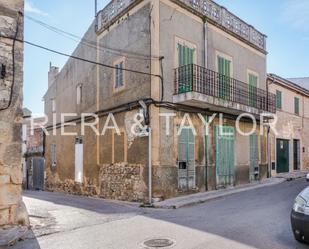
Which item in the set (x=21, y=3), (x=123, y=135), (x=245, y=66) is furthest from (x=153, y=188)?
(x=245, y=66)

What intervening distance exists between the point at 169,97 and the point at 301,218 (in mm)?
7967

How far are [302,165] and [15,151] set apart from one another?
20.0 m

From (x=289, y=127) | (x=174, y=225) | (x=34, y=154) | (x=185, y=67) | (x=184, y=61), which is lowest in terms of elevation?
(x=174, y=225)

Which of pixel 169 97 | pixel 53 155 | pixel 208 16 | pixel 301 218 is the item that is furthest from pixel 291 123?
pixel 301 218

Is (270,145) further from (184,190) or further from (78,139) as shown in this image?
(78,139)

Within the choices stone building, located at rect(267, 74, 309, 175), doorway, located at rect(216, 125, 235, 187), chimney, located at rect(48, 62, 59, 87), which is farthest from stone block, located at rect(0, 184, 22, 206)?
chimney, located at rect(48, 62, 59, 87)

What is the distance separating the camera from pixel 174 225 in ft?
26.1

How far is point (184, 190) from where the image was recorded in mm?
13070

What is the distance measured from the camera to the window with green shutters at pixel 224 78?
1422cm

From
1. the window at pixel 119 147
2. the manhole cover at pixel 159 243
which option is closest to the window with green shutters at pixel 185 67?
the window at pixel 119 147

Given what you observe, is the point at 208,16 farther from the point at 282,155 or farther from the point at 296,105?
the point at 296,105

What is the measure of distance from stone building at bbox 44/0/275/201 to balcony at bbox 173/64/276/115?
0.04 metres

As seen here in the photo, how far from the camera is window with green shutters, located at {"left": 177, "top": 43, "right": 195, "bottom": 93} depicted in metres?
12.8

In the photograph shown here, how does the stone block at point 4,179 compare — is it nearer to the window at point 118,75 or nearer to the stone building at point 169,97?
the stone building at point 169,97
